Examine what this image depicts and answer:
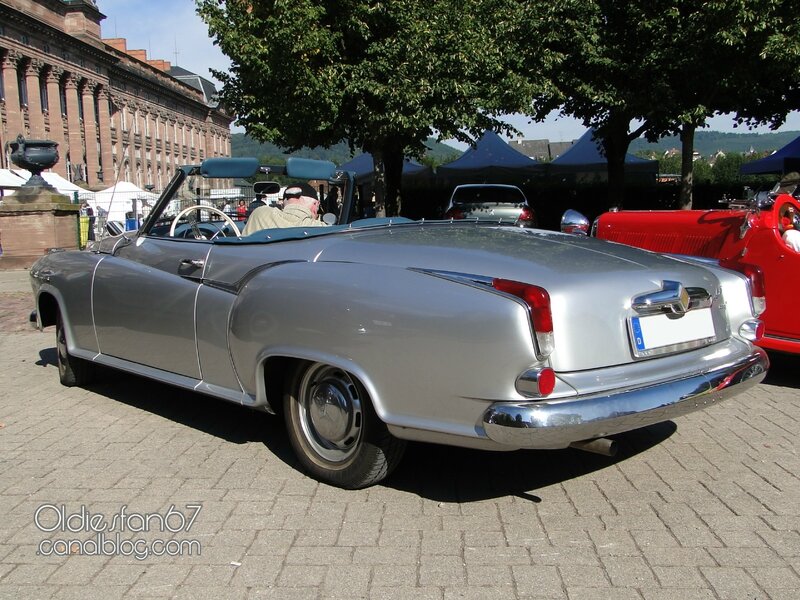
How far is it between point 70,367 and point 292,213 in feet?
7.55

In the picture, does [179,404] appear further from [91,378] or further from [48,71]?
[48,71]

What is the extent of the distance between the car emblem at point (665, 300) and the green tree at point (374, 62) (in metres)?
12.6

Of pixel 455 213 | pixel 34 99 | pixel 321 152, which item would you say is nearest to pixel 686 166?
pixel 455 213

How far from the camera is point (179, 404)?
5.14m

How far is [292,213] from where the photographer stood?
183 inches

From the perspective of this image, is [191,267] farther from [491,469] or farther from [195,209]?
[491,469]

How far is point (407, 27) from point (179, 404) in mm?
12047

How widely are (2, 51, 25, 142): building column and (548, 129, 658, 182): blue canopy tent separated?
135ft

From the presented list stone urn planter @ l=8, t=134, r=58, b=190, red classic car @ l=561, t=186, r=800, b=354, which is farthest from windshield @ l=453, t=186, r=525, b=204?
red classic car @ l=561, t=186, r=800, b=354

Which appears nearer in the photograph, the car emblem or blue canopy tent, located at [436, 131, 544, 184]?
the car emblem

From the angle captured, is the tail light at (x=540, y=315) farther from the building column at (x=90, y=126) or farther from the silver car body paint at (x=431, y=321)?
the building column at (x=90, y=126)

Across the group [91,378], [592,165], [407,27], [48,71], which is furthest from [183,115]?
[91,378]

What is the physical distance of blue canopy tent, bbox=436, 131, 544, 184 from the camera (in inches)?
989

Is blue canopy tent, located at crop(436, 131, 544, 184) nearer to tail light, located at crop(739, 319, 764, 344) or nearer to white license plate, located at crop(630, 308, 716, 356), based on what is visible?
tail light, located at crop(739, 319, 764, 344)
